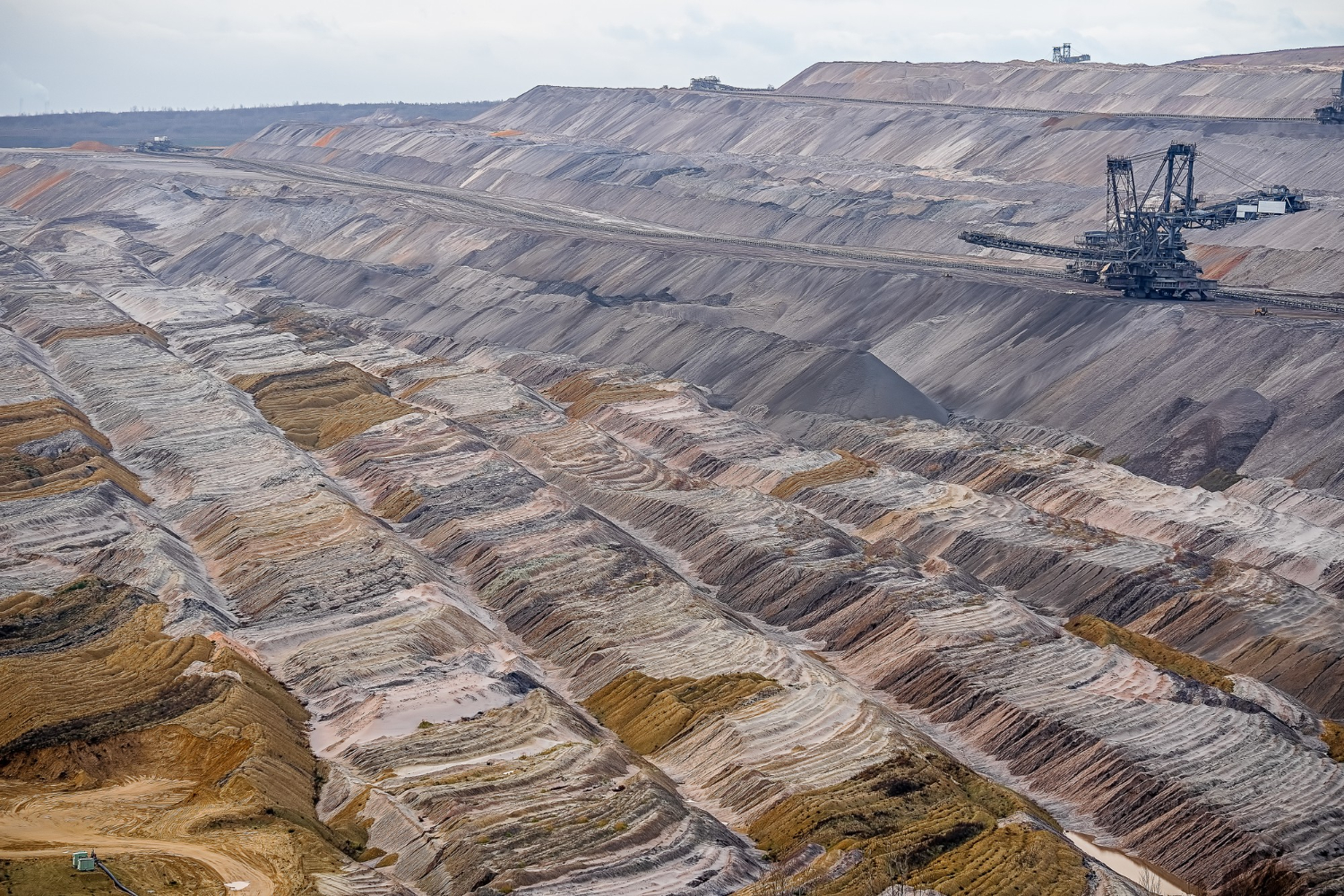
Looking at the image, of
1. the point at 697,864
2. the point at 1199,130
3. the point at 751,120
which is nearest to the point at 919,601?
the point at 697,864

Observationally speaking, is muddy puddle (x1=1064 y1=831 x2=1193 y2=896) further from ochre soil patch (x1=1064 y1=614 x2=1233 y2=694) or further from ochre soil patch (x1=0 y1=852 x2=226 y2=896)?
ochre soil patch (x1=0 y1=852 x2=226 y2=896)

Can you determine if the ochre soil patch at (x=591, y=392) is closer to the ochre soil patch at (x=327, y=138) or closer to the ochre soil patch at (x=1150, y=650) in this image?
the ochre soil patch at (x=1150, y=650)

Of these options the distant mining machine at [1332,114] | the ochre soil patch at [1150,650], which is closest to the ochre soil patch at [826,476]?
the ochre soil patch at [1150,650]

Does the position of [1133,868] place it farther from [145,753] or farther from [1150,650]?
[145,753]

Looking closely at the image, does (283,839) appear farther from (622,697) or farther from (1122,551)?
(1122,551)

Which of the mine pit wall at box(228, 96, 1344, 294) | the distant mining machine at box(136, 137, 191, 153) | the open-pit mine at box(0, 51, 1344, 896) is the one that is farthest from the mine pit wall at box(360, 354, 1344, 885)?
the distant mining machine at box(136, 137, 191, 153)

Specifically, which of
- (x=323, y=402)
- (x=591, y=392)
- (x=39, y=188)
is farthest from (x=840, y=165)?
(x=39, y=188)
